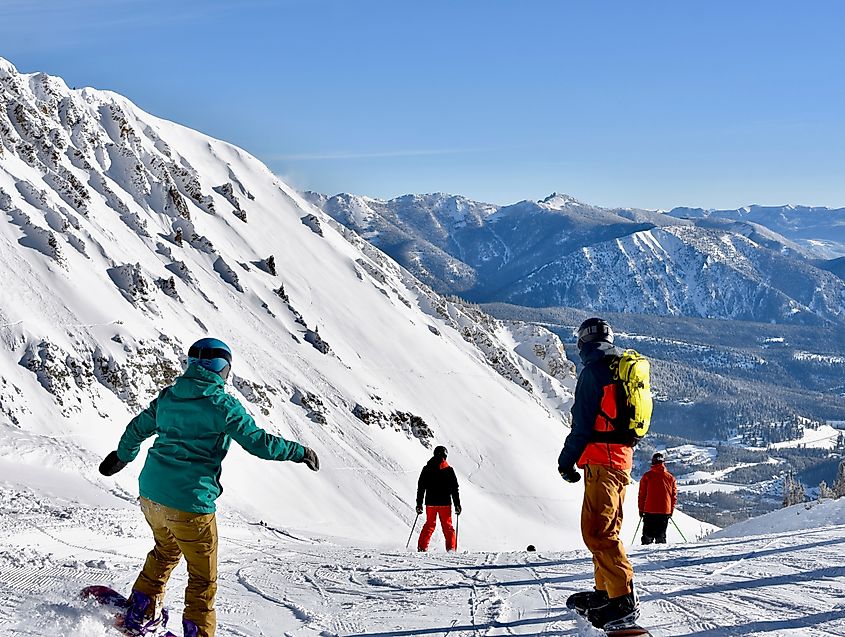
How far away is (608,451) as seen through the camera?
6.45 m

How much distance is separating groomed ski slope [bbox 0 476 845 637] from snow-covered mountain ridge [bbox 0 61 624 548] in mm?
6960

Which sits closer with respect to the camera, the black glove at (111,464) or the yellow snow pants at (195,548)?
the yellow snow pants at (195,548)

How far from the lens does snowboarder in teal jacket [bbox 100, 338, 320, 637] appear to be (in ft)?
18.4

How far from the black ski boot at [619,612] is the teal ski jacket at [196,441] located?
287 cm

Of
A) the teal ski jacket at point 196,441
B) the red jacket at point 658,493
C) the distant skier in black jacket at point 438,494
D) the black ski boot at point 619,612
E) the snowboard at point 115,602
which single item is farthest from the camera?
the red jacket at point 658,493

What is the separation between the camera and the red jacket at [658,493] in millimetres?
15211

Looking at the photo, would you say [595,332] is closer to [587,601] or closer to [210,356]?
[587,601]

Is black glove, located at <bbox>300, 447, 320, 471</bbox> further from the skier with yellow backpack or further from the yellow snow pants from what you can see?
the skier with yellow backpack

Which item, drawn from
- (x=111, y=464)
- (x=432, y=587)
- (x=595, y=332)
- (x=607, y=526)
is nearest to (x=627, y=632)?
(x=607, y=526)

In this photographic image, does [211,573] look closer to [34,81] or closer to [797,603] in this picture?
[797,603]

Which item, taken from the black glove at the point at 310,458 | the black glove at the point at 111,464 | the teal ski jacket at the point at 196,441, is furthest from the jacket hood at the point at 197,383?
the black glove at the point at 111,464

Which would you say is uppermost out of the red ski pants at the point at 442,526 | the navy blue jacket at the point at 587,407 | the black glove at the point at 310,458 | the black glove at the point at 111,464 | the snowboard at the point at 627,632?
the navy blue jacket at the point at 587,407

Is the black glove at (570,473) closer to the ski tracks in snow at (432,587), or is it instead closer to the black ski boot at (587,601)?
the black ski boot at (587,601)

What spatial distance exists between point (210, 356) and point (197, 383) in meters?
0.22
